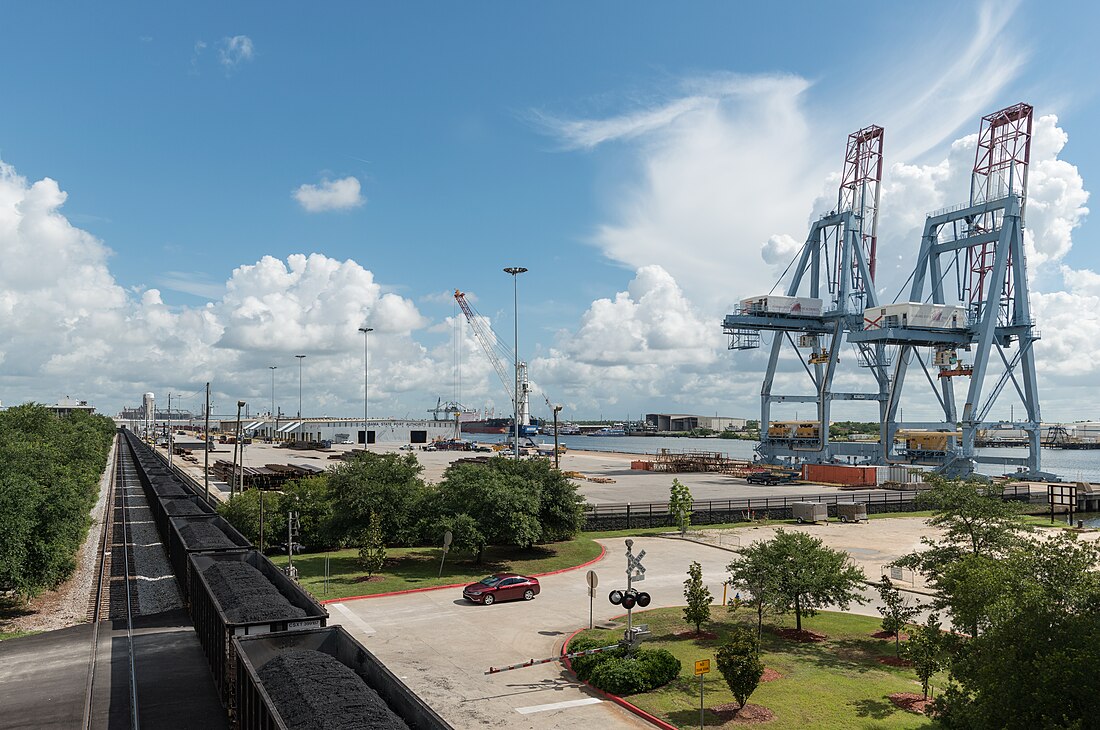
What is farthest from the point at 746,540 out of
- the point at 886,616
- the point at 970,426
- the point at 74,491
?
the point at 970,426

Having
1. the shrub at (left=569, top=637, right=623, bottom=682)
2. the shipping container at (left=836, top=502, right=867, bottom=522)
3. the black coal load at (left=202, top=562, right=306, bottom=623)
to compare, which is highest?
the black coal load at (left=202, top=562, right=306, bottom=623)

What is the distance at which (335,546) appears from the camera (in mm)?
40031

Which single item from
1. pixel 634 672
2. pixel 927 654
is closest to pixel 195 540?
pixel 634 672

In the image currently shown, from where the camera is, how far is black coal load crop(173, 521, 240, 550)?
26.1 metres

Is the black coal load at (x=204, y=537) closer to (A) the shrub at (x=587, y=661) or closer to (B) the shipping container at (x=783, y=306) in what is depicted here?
(A) the shrub at (x=587, y=661)

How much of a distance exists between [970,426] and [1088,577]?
274 feet

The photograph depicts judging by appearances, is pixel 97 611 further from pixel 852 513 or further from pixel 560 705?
pixel 852 513

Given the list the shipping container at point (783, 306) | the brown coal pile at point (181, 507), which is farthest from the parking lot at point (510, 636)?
the shipping container at point (783, 306)

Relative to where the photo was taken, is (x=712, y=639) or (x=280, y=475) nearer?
(x=712, y=639)

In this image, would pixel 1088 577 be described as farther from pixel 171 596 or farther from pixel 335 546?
pixel 335 546

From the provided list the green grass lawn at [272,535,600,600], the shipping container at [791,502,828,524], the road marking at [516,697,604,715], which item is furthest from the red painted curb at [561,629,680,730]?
the shipping container at [791,502,828,524]

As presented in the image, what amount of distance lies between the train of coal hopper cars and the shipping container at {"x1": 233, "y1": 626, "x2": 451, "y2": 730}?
17 millimetres

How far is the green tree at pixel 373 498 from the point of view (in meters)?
35.3

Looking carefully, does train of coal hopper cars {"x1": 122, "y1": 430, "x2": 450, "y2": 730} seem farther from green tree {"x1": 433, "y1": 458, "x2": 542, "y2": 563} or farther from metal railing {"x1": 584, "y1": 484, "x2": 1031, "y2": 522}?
metal railing {"x1": 584, "y1": 484, "x2": 1031, "y2": 522}
